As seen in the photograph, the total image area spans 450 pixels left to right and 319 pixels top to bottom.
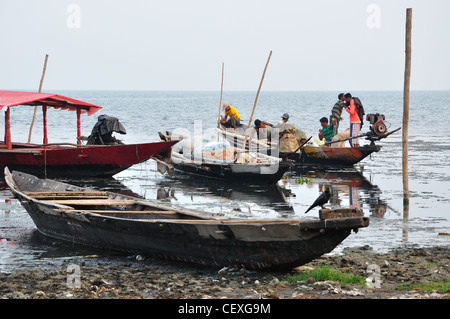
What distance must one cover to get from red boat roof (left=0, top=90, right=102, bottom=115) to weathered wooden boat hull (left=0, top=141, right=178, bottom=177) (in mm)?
1314

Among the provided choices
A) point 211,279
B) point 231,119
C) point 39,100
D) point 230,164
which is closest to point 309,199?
point 230,164

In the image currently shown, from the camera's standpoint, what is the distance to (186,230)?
8234 millimetres

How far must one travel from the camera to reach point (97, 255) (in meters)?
9.27

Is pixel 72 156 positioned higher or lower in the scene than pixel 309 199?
higher

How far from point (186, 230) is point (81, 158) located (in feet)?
30.1

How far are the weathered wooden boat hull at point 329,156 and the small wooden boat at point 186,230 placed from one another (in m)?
9.45

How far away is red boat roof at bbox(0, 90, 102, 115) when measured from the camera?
16.3m

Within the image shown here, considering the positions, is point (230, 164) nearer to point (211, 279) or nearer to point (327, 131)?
point (327, 131)

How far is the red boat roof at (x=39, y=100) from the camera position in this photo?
1628 cm

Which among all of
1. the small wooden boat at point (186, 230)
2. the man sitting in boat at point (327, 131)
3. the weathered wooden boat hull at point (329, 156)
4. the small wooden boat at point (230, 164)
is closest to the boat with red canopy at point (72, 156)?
the small wooden boat at point (230, 164)

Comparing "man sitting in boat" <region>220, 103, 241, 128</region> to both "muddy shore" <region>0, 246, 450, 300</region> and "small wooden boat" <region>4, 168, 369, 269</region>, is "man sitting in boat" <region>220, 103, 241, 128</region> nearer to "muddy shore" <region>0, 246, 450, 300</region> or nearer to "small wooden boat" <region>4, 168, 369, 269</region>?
"small wooden boat" <region>4, 168, 369, 269</region>
